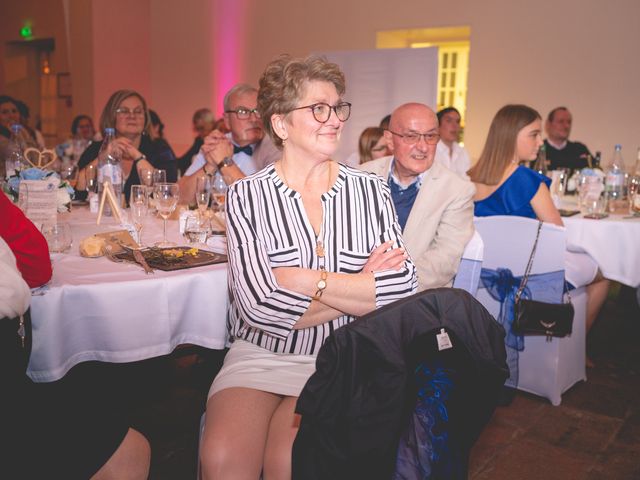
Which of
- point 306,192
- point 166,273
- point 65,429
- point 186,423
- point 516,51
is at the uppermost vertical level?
point 516,51

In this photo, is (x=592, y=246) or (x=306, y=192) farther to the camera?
(x=592, y=246)

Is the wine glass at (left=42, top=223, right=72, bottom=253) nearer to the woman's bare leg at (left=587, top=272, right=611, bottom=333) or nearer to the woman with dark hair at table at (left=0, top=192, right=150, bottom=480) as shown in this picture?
the woman with dark hair at table at (left=0, top=192, right=150, bottom=480)

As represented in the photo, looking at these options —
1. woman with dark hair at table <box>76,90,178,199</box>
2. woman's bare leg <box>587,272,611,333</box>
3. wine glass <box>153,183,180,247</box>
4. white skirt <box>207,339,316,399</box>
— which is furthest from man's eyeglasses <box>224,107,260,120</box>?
woman's bare leg <box>587,272,611,333</box>

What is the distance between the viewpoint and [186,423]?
2852 millimetres

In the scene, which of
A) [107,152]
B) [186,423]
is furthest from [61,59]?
[186,423]

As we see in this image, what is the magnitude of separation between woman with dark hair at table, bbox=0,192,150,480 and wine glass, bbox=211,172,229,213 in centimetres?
129

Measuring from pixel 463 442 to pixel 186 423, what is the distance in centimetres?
180

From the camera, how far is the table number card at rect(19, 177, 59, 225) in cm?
232

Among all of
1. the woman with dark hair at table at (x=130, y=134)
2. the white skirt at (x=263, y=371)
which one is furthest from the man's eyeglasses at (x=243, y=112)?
the white skirt at (x=263, y=371)

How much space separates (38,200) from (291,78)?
1.15m

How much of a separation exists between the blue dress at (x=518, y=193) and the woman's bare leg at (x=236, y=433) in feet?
7.15

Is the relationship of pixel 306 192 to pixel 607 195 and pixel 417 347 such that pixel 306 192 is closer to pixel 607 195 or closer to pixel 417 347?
pixel 417 347

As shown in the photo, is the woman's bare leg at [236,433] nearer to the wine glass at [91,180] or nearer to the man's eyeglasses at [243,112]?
the wine glass at [91,180]

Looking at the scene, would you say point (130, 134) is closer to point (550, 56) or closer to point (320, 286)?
point (320, 286)
